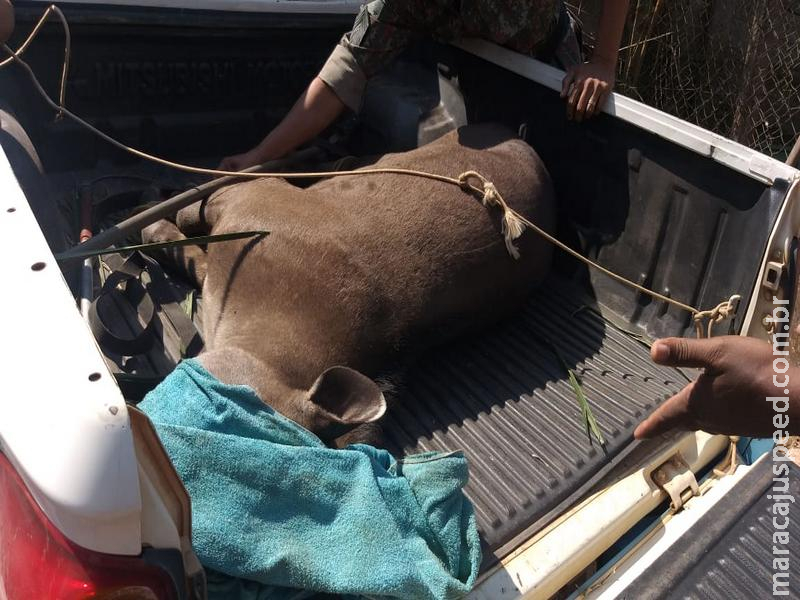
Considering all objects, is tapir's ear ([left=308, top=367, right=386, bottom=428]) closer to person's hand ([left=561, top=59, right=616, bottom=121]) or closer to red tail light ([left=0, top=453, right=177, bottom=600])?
red tail light ([left=0, top=453, right=177, bottom=600])

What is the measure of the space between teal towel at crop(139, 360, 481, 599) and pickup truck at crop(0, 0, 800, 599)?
23 centimetres

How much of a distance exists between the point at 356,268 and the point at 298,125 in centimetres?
121

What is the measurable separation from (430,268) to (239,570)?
150 centimetres

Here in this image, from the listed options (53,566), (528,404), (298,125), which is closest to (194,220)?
(298,125)

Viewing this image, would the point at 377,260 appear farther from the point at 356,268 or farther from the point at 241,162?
the point at 241,162

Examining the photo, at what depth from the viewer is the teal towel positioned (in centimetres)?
182

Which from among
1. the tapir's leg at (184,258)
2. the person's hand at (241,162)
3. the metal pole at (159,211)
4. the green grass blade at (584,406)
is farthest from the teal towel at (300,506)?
the person's hand at (241,162)

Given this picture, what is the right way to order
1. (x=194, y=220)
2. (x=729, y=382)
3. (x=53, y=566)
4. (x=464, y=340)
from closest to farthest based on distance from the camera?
(x=53, y=566)
(x=729, y=382)
(x=464, y=340)
(x=194, y=220)

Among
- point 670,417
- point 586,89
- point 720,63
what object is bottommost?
point 670,417

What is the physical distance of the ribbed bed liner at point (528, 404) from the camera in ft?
8.11

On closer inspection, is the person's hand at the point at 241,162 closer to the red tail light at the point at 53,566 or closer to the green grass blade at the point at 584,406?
the green grass blade at the point at 584,406

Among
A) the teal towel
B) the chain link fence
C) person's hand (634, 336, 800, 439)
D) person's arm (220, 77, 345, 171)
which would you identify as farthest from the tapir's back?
the chain link fence

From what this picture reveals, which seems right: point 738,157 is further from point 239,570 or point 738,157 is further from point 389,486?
point 239,570

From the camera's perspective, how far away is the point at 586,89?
3.07 meters
